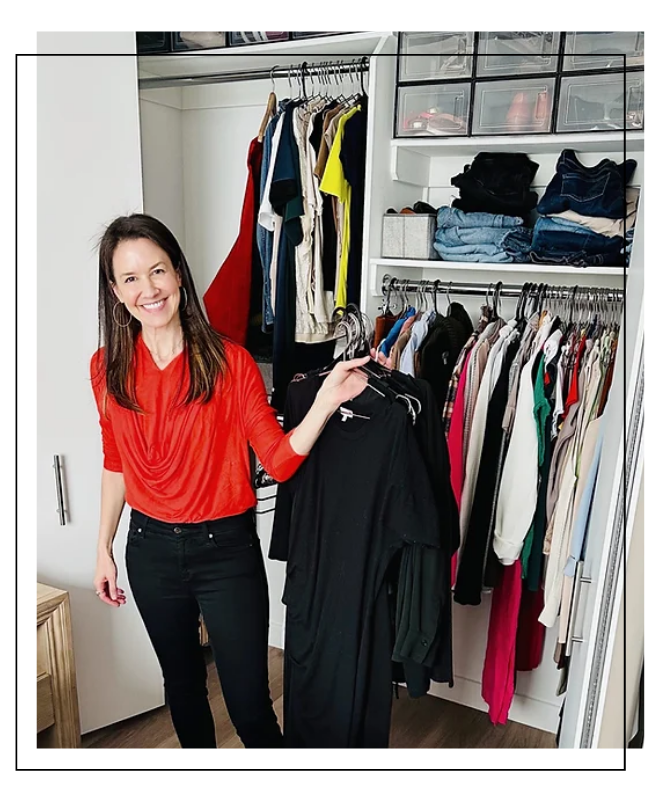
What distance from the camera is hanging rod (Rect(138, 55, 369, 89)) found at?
48.5 inches

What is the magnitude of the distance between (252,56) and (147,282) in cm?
43

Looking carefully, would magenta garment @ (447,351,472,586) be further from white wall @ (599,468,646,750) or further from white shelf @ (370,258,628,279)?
white wall @ (599,468,646,750)

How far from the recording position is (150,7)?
1.10 m

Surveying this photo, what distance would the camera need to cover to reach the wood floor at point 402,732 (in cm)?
128

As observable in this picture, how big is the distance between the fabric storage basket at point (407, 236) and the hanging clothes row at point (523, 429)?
0.21ft

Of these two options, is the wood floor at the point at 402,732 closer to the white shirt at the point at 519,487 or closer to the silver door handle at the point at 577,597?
the silver door handle at the point at 577,597

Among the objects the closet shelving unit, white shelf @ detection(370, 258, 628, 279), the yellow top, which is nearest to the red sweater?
the closet shelving unit

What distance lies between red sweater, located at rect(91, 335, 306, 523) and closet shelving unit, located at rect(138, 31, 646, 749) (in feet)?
0.35

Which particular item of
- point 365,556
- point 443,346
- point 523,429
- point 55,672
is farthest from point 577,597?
point 55,672

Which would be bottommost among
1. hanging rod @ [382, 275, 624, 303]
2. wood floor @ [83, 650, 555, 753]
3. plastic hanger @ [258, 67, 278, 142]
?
wood floor @ [83, 650, 555, 753]

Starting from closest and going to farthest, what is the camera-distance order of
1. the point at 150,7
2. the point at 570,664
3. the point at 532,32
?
the point at 150,7
the point at 532,32
the point at 570,664
